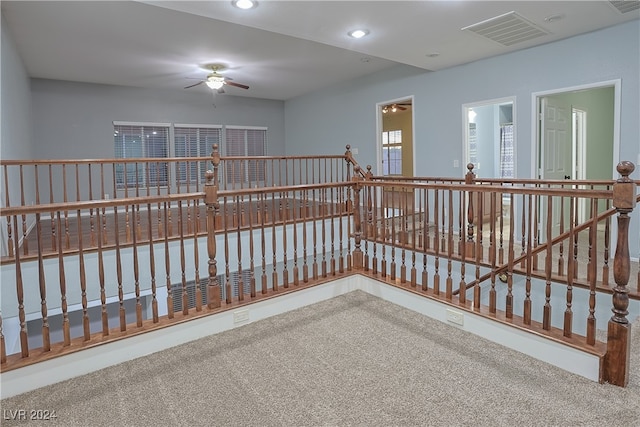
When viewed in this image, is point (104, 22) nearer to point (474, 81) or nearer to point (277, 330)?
point (277, 330)

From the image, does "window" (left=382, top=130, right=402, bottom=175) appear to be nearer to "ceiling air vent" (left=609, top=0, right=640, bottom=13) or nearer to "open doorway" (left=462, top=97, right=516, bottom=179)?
"open doorway" (left=462, top=97, right=516, bottom=179)

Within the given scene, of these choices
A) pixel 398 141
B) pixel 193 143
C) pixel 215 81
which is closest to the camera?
pixel 215 81

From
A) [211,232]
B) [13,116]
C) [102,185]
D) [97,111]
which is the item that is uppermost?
[97,111]

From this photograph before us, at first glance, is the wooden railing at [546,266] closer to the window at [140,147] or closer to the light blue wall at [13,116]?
the light blue wall at [13,116]

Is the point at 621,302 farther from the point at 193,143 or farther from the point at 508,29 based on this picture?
the point at 193,143

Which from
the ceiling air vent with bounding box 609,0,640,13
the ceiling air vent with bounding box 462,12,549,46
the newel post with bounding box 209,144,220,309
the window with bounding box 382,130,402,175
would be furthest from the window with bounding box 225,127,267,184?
the ceiling air vent with bounding box 609,0,640,13

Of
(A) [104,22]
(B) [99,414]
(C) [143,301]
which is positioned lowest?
(C) [143,301]

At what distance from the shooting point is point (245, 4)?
11.5 feet

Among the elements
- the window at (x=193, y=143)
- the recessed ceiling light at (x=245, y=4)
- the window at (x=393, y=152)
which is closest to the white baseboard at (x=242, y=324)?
the recessed ceiling light at (x=245, y=4)

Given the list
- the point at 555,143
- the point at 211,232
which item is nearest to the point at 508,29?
the point at 555,143

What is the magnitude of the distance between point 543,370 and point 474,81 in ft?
Answer: 15.7

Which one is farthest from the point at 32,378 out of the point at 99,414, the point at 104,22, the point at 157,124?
the point at 157,124

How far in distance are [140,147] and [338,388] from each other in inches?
313

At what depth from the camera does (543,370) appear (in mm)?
2234
